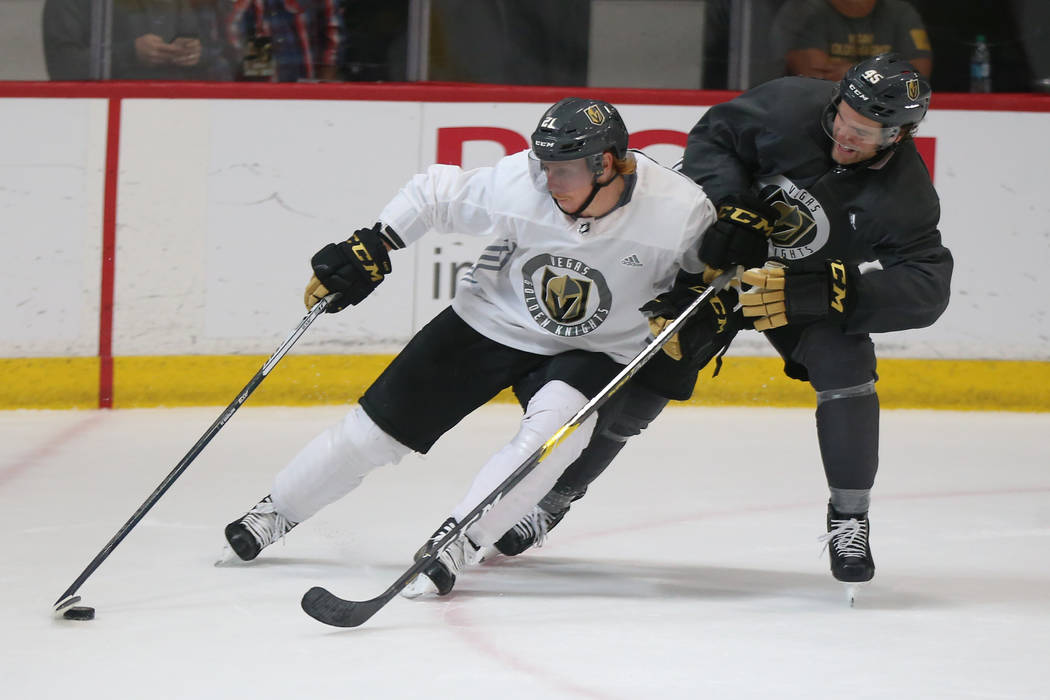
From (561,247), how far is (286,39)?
2683mm

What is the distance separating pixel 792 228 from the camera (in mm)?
2998

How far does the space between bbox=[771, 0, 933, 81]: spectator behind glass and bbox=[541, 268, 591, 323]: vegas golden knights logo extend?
9.08 ft

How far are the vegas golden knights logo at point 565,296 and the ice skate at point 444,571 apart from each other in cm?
49

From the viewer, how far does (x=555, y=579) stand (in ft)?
10.2

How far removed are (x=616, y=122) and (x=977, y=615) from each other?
1.21 meters

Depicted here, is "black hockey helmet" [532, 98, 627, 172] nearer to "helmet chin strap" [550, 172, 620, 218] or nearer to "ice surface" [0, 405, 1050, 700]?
"helmet chin strap" [550, 172, 620, 218]

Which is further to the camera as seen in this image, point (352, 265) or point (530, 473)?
point (352, 265)

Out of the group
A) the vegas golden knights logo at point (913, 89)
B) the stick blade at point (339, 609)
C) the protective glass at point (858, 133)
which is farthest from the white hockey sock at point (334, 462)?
the vegas golden knights logo at point (913, 89)

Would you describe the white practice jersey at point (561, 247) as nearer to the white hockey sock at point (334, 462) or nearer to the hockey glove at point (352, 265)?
the hockey glove at point (352, 265)

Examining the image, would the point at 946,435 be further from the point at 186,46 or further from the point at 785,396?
the point at 186,46

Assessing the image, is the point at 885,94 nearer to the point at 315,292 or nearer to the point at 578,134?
the point at 578,134

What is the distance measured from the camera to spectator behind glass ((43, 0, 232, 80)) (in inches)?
201

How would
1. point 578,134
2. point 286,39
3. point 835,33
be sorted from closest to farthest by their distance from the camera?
1. point 578,134
2. point 286,39
3. point 835,33

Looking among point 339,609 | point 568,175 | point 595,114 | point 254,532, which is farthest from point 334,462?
point 595,114
